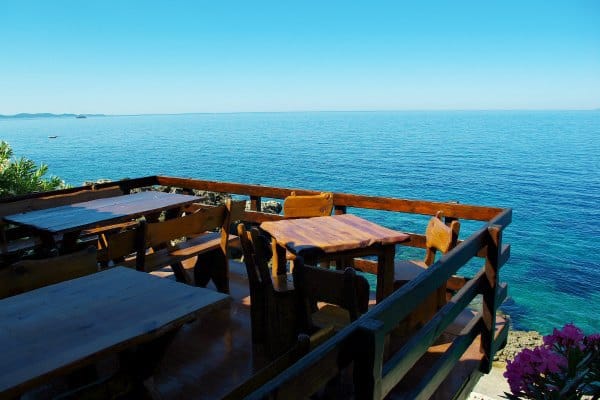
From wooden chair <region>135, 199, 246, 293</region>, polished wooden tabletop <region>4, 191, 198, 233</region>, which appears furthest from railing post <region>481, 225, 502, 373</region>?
polished wooden tabletop <region>4, 191, 198, 233</region>

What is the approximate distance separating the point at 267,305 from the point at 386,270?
1.19 metres

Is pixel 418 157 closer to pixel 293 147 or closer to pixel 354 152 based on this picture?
pixel 354 152

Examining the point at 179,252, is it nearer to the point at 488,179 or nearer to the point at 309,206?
the point at 309,206

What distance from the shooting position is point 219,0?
50.8 metres

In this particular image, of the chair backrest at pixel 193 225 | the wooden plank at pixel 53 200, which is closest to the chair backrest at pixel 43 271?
the chair backrest at pixel 193 225

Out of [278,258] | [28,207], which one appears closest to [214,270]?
[278,258]

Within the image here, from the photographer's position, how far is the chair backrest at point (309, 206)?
4.60 metres

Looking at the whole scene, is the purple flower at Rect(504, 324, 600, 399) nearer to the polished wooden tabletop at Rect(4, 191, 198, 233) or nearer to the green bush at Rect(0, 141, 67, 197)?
the polished wooden tabletop at Rect(4, 191, 198, 233)

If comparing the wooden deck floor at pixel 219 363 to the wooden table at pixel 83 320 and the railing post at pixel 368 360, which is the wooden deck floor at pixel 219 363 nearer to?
the wooden table at pixel 83 320

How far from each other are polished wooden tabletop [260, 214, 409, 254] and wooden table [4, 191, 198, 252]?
1345mm

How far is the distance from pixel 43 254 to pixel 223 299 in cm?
259

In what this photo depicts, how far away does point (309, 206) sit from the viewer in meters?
4.65

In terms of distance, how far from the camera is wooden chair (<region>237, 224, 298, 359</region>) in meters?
2.60

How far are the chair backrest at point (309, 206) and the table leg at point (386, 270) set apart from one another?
1245 mm
